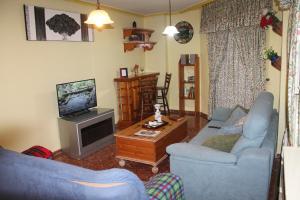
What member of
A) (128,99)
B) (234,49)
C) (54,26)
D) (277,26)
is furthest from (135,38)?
(277,26)

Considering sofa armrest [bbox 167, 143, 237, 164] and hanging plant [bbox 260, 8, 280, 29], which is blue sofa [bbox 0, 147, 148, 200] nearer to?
sofa armrest [bbox 167, 143, 237, 164]

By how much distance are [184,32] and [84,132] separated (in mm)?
3440

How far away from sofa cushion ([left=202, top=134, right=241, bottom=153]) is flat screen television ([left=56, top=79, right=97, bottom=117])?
2.30 m

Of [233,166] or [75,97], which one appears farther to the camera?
[75,97]

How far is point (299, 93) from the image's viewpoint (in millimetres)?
2117

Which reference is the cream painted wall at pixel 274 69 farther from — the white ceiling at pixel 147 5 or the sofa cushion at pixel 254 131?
the white ceiling at pixel 147 5

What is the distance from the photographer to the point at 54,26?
12.8 ft

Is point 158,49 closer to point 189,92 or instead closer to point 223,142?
point 189,92

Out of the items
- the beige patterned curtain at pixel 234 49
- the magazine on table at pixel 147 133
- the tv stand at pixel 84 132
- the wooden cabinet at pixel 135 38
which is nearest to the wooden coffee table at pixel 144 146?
the magazine on table at pixel 147 133

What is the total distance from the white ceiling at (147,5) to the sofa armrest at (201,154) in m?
3.33

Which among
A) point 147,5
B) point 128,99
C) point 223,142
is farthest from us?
point 128,99

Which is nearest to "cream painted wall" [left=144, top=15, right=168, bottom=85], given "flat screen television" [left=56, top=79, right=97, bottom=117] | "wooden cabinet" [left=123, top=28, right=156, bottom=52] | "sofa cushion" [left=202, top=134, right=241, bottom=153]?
"wooden cabinet" [left=123, top=28, right=156, bottom=52]

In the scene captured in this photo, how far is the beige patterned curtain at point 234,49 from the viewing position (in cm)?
406

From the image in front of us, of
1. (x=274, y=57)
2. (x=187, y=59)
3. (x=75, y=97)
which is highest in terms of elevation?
(x=187, y=59)
